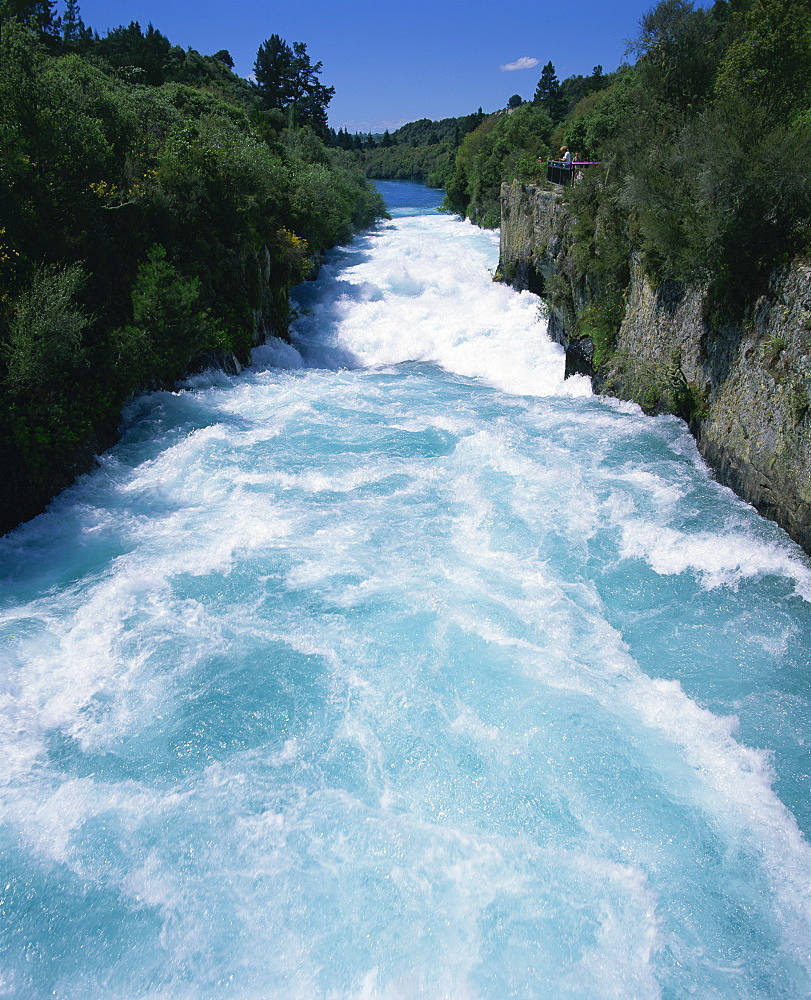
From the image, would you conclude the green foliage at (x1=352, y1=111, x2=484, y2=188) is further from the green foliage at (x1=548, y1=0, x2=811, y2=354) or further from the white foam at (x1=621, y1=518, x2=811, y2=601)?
the white foam at (x1=621, y1=518, x2=811, y2=601)

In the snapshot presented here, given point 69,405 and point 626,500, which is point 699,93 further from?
point 69,405

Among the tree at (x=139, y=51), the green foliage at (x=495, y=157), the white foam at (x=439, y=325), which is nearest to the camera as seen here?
the white foam at (x=439, y=325)

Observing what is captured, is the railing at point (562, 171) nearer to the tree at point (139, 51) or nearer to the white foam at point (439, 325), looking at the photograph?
the white foam at point (439, 325)

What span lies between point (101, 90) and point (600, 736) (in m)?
19.0

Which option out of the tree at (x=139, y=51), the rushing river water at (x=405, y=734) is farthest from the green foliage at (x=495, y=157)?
the rushing river water at (x=405, y=734)

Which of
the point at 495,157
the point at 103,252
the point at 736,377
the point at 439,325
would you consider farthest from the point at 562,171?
the point at 495,157

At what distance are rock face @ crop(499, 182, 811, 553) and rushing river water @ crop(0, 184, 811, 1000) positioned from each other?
609 mm

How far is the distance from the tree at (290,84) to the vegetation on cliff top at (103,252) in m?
37.4

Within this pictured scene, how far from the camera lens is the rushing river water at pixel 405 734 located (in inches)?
190

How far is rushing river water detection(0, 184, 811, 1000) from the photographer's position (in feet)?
15.9

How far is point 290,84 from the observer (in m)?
52.5

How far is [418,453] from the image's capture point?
12.6 meters

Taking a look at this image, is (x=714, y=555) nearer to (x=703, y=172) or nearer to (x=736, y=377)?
(x=736, y=377)

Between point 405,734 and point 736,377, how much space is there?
877 centimetres
